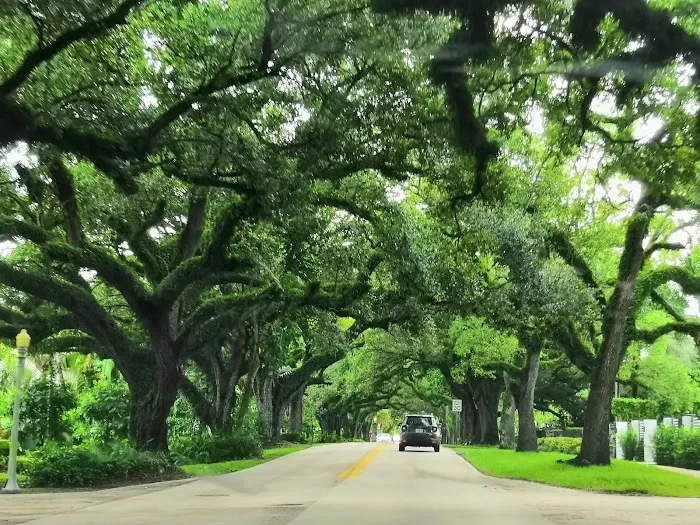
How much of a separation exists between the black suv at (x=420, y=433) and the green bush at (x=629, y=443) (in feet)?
31.9

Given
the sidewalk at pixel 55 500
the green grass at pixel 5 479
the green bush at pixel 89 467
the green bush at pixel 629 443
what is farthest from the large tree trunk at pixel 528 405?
the green grass at pixel 5 479

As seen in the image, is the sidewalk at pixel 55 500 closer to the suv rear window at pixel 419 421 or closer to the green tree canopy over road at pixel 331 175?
the green tree canopy over road at pixel 331 175

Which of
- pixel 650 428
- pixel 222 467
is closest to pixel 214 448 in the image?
pixel 222 467

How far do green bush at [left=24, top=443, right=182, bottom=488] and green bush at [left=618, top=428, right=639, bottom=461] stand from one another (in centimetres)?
2155

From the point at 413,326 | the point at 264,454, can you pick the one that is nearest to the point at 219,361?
the point at 264,454

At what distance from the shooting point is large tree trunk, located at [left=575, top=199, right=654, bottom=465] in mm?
20641

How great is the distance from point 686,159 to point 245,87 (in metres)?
7.64

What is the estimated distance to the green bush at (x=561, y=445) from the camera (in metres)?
38.0

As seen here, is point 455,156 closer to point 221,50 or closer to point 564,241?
point 221,50

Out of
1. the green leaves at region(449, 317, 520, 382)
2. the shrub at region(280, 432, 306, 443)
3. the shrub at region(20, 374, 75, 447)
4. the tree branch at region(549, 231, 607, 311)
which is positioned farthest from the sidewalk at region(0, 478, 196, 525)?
the shrub at region(280, 432, 306, 443)

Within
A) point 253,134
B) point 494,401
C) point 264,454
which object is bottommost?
point 264,454

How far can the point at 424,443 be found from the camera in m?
39.2

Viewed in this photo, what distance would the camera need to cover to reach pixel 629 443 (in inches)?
1268

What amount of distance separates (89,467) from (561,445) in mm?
29741
